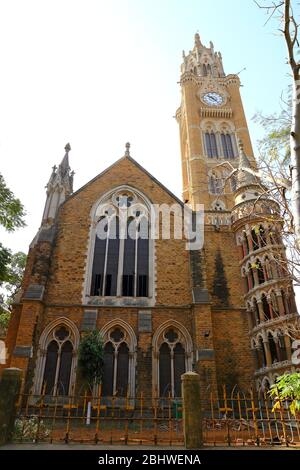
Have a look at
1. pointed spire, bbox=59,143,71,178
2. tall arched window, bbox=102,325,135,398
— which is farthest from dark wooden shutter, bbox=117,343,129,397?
pointed spire, bbox=59,143,71,178

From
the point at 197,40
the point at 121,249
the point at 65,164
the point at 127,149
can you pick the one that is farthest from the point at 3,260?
the point at 197,40

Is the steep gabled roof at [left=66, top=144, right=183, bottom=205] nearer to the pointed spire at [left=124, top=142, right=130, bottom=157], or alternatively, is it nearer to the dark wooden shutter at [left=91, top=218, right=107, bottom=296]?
the pointed spire at [left=124, top=142, right=130, bottom=157]

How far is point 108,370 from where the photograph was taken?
14.1 m

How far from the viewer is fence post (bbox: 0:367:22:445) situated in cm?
689

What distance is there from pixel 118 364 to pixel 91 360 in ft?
5.58

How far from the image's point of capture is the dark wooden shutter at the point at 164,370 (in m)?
13.9

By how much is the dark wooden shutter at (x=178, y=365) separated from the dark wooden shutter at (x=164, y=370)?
0.84 ft

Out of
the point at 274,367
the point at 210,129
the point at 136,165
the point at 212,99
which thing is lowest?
the point at 274,367

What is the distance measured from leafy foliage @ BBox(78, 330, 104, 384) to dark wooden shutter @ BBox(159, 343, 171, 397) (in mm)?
2549

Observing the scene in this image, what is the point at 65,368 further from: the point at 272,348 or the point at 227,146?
the point at 227,146

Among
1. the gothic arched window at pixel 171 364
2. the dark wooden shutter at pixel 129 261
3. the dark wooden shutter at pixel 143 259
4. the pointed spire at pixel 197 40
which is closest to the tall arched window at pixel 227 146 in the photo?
the pointed spire at pixel 197 40

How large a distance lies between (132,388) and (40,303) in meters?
5.14

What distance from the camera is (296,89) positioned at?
556 cm
